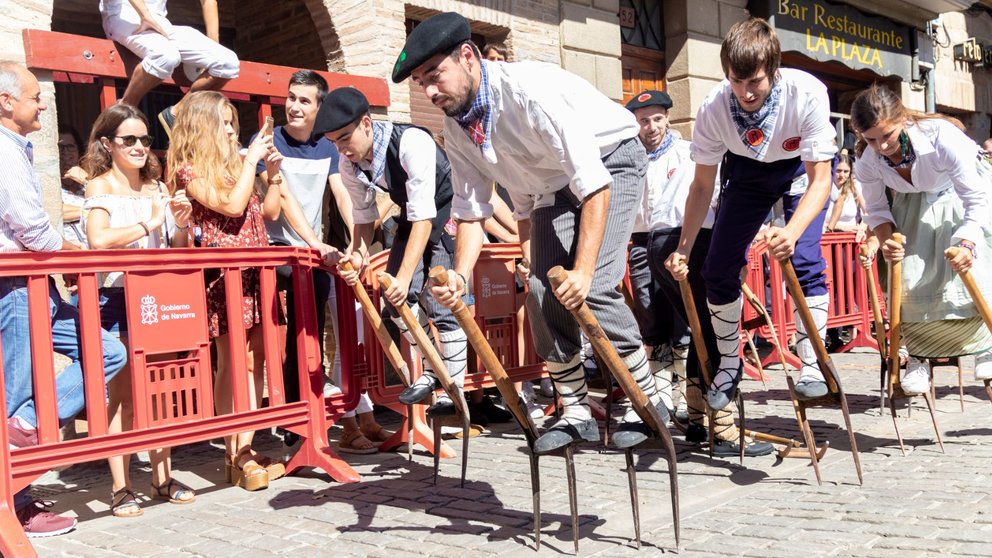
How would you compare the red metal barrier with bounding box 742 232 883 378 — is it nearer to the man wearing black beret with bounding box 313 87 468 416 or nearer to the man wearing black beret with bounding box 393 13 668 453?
the man wearing black beret with bounding box 313 87 468 416

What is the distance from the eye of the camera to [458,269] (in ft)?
13.4

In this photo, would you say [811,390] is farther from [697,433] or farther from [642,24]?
[642,24]

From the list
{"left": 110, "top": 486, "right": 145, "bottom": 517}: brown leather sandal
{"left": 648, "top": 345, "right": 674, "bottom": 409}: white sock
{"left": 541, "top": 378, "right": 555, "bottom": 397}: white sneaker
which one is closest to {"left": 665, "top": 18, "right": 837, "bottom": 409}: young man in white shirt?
{"left": 648, "top": 345, "right": 674, "bottom": 409}: white sock

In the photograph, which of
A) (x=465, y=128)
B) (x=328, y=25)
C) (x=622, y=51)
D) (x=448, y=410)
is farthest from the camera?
(x=622, y=51)

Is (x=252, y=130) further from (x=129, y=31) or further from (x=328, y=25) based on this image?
(x=129, y=31)

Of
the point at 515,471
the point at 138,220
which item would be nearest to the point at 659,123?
the point at 515,471

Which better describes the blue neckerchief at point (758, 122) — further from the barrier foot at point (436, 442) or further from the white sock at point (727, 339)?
the barrier foot at point (436, 442)

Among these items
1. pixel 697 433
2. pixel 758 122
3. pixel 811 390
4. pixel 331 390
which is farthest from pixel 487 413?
pixel 758 122

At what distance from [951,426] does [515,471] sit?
8.60ft

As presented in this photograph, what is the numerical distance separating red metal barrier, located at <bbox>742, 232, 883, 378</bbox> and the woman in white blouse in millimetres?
2305

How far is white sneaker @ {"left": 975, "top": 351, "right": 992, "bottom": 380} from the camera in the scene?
18.0 ft

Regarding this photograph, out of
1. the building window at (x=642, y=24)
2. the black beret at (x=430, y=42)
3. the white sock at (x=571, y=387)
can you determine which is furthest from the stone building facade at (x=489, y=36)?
the white sock at (x=571, y=387)

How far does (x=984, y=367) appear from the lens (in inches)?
217

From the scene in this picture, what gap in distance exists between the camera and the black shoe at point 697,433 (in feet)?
17.9
